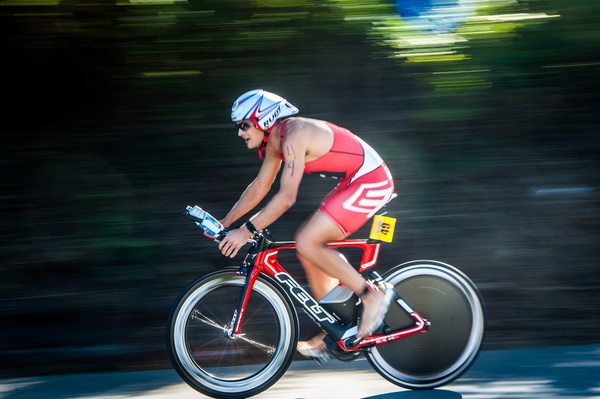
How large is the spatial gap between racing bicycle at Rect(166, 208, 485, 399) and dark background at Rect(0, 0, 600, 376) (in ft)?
5.05

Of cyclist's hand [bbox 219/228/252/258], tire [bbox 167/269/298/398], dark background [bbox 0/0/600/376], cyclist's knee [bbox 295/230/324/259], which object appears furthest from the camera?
dark background [bbox 0/0/600/376]

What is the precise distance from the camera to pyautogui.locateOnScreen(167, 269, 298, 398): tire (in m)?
4.95

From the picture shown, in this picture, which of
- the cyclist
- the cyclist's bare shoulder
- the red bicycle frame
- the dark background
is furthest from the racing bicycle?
the dark background

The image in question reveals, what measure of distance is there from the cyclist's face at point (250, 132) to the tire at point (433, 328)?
122 centimetres

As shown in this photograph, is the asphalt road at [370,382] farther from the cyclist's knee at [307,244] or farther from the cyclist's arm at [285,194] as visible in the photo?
the cyclist's arm at [285,194]

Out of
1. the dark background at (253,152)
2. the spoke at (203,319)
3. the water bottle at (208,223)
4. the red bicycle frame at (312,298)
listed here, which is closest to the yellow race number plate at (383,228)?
the red bicycle frame at (312,298)

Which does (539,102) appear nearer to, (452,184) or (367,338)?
(452,184)

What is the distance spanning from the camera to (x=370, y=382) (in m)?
5.33

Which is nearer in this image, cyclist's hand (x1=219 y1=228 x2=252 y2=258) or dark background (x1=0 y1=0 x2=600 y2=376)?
cyclist's hand (x1=219 y1=228 x2=252 y2=258)

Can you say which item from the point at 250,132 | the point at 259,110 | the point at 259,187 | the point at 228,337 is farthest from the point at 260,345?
the point at 259,110

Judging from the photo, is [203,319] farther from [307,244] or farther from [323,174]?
[323,174]

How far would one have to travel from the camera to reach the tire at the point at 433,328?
509 centimetres

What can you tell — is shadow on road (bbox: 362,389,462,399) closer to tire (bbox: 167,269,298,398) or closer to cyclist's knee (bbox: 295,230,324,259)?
tire (bbox: 167,269,298,398)

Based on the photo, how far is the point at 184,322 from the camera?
194 inches
